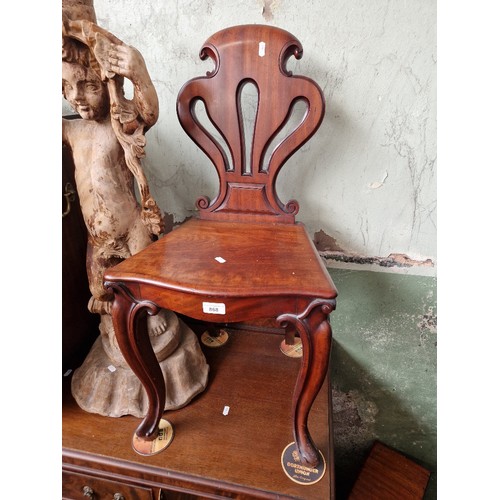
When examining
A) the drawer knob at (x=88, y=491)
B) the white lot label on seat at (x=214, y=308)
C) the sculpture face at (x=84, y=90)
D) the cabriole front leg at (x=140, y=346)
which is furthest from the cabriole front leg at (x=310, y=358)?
the sculpture face at (x=84, y=90)

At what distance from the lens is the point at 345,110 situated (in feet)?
3.25

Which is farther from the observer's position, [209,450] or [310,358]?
[209,450]

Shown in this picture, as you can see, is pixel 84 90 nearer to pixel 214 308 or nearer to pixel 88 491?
pixel 214 308

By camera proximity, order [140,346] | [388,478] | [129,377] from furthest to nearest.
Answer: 1. [388,478]
2. [129,377]
3. [140,346]

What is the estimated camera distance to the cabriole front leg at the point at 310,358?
24.3 inches

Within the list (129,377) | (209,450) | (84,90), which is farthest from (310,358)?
(84,90)

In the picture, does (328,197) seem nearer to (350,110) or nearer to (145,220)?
(350,110)

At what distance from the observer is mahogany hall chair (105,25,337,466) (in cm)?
61

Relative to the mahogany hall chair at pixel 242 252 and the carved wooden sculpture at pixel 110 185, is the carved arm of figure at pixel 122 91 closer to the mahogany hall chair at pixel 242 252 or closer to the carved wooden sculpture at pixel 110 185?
the carved wooden sculpture at pixel 110 185

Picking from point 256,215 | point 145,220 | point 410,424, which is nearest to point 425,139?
point 256,215

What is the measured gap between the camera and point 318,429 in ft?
2.81

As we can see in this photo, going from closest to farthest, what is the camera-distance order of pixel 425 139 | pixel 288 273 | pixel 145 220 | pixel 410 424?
1. pixel 288 273
2. pixel 145 220
3. pixel 425 139
4. pixel 410 424

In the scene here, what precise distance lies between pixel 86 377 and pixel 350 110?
3.63 ft

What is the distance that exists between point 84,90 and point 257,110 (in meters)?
0.45
